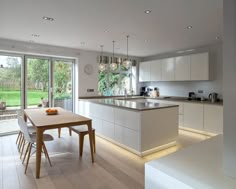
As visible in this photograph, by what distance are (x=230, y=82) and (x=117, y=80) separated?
5.67 m

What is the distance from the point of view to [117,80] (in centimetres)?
659

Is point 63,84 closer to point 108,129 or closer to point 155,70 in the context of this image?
point 108,129

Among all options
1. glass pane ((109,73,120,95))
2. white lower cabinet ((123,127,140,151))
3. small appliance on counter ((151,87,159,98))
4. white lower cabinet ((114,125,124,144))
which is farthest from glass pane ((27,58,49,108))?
small appliance on counter ((151,87,159,98))

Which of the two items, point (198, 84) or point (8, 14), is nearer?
point (8, 14)

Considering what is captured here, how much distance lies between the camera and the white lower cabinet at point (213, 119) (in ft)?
13.9

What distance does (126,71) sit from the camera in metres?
6.83

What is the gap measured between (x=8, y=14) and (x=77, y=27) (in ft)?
3.74

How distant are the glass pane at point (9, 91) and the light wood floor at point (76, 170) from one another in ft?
3.76

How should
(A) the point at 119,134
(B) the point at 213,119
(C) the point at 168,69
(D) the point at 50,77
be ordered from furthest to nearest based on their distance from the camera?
(C) the point at 168,69, (D) the point at 50,77, (B) the point at 213,119, (A) the point at 119,134

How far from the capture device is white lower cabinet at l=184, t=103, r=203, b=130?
4609 millimetres

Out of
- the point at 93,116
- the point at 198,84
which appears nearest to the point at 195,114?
the point at 198,84

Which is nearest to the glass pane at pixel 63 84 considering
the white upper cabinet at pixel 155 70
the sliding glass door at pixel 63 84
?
the sliding glass door at pixel 63 84

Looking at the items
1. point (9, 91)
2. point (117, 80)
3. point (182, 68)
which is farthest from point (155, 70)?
point (9, 91)

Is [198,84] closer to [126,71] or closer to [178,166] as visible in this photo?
[126,71]
